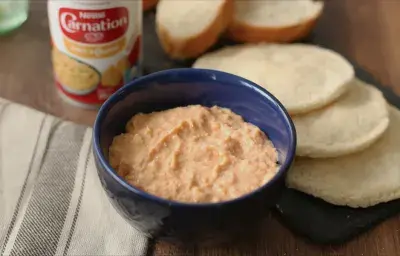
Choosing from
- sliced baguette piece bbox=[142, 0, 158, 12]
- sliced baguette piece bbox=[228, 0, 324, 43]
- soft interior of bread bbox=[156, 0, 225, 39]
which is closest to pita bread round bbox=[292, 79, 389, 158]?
sliced baguette piece bbox=[228, 0, 324, 43]

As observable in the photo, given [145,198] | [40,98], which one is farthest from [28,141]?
[145,198]

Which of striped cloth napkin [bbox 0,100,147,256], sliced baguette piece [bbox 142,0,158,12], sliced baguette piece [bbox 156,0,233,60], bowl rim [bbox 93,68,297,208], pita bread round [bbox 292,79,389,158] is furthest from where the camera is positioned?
sliced baguette piece [bbox 142,0,158,12]

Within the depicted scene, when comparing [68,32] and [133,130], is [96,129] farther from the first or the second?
[68,32]

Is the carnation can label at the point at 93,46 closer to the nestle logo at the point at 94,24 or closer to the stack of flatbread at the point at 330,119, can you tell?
the nestle logo at the point at 94,24

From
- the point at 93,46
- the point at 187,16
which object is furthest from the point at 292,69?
the point at 93,46

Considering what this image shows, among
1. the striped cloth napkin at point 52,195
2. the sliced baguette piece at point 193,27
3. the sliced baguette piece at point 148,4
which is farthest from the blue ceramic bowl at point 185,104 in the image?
the sliced baguette piece at point 148,4

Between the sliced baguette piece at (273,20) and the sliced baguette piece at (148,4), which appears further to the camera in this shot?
the sliced baguette piece at (148,4)

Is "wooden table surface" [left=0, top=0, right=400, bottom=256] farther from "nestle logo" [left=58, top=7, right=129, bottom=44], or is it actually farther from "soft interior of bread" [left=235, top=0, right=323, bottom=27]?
"nestle logo" [left=58, top=7, right=129, bottom=44]
